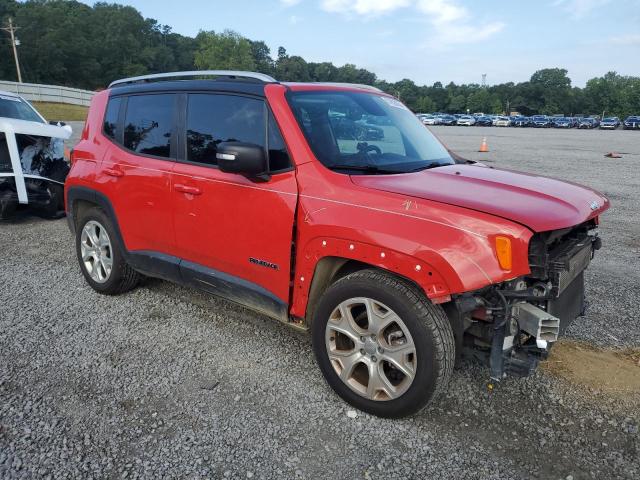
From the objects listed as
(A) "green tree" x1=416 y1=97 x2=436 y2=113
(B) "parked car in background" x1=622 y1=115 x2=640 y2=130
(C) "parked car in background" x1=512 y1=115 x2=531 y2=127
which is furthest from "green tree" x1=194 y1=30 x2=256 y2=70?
(B) "parked car in background" x1=622 y1=115 x2=640 y2=130

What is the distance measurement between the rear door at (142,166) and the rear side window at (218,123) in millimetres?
219

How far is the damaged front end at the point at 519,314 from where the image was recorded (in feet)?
8.83

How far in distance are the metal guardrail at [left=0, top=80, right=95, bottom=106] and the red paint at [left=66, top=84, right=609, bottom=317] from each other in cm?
4788

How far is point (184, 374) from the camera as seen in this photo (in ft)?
11.6

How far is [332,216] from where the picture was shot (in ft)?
9.86

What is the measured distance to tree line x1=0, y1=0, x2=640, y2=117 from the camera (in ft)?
278

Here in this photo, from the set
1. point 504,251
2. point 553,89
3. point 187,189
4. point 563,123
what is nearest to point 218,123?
point 187,189

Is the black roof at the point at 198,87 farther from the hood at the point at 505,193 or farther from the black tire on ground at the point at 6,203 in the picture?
the black tire on ground at the point at 6,203

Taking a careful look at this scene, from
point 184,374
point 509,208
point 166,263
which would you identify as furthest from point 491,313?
point 166,263

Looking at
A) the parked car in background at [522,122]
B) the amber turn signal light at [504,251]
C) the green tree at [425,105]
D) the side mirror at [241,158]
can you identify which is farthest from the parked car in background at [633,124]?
the green tree at [425,105]

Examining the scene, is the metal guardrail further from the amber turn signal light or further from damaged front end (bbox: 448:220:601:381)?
the amber turn signal light

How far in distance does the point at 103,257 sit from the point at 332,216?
2.85 metres

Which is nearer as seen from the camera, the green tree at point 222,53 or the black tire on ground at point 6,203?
the black tire on ground at point 6,203

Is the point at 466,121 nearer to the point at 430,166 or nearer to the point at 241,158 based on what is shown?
the point at 430,166
